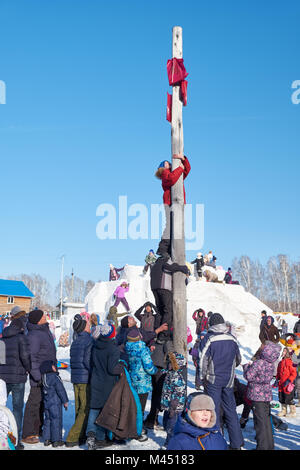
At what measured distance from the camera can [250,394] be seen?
19.3 ft

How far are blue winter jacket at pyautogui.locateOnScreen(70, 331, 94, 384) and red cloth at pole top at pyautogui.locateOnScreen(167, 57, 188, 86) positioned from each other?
3.94m

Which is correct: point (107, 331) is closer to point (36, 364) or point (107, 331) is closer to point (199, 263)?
point (36, 364)

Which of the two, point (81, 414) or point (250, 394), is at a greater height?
point (250, 394)

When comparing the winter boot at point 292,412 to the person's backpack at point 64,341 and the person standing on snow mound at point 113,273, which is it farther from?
the person standing on snow mound at point 113,273

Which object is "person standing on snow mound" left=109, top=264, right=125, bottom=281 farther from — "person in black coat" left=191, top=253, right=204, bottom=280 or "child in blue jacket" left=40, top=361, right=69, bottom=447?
"child in blue jacket" left=40, top=361, right=69, bottom=447

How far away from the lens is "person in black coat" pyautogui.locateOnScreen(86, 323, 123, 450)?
19.7 ft

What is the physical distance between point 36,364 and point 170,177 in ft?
11.4

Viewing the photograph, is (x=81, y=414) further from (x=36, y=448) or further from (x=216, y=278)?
(x=216, y=278)

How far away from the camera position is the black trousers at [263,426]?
5.68 meters

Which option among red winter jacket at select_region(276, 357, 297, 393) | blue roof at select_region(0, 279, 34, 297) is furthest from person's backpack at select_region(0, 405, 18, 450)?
blue roof at select_region(0, 279, 34, 297)

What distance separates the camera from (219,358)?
5.79 metres

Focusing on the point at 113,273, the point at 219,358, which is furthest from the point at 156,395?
the point at 113,273
